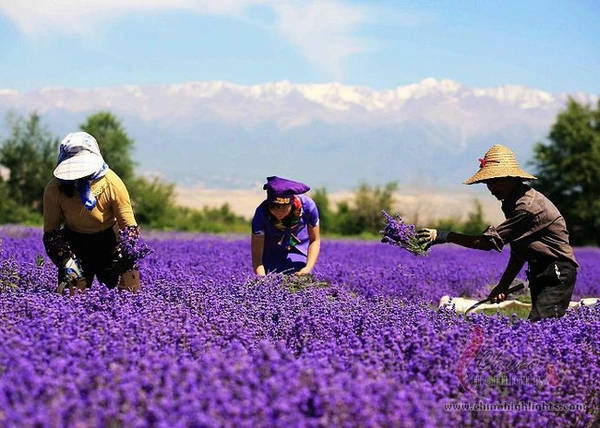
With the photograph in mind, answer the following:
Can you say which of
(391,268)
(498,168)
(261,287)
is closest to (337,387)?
(498,168)

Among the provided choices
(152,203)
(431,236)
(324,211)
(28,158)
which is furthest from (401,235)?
(28,158)

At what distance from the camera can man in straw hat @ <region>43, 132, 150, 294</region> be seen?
176 inches

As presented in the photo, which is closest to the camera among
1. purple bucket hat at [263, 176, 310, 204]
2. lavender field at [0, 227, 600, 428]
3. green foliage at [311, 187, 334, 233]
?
lavender field at [0, 227, 600, 428]

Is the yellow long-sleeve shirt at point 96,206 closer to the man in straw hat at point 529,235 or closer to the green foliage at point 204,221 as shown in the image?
the man in straw hat at point 529,235

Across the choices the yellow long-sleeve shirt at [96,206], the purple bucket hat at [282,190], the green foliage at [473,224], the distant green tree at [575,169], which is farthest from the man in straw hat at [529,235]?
the distant green tree at [575,169]

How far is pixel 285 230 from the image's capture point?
6062 mm

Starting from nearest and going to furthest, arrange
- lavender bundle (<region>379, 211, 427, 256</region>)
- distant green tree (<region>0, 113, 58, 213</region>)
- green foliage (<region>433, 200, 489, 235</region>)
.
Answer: lavender bundle (<region>379, 211, 427, 256</region>) → green foliage (<region>433, 200, 489, 235</region>) → distant green tree (<region>0, 113, 58, 213</region>)

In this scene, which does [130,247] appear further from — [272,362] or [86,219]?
[272,362]

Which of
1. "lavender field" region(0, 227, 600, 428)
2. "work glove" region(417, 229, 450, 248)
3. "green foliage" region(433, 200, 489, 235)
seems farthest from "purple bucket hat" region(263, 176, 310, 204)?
"green foliage" region(433, 200, 489, 235)

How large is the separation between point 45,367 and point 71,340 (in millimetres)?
394

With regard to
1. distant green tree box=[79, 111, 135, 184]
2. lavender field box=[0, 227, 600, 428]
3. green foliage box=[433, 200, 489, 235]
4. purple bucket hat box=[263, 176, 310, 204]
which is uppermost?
distant green tree box=[79, 111, 135, 184]

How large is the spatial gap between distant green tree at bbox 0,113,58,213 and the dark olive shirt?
28.4 m

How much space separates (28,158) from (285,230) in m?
27.9

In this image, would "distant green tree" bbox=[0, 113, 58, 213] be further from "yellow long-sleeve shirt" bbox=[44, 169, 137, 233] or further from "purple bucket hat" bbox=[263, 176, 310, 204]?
"yellow long-sleeve shirt" bbox=[44, 169, 137, 233]
